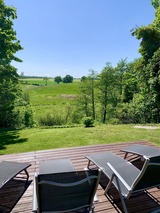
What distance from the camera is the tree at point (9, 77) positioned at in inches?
418

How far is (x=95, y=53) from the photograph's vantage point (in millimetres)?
29344

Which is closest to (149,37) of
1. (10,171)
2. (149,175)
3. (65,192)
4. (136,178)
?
(149,175)

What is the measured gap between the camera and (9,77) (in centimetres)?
1194

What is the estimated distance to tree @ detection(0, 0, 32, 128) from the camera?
418 inches

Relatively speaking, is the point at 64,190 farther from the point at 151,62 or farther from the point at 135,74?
the point at 135,74

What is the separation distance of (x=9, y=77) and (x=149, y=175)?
11.4 m

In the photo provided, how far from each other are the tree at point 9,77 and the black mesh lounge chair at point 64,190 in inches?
393

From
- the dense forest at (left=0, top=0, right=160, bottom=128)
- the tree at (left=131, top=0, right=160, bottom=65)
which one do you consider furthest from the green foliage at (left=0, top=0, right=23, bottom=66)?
the tree at (left=131, top=0, right=160, bottom=65)

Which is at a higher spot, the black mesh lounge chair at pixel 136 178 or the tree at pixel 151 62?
the tree at pixel 151 62

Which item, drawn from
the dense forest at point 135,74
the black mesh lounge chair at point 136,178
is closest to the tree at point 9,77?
the dense forest at point 135,74

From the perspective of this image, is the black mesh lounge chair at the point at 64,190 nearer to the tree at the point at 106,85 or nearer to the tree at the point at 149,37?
the tree at the point at 149,37

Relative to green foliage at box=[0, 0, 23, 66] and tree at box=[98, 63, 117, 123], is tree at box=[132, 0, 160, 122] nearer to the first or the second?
green foliage at box=[0, 0, 23, 66]

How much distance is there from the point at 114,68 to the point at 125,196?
75.5ft

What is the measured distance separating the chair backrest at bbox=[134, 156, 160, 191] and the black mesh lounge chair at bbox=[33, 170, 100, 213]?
631 mm
